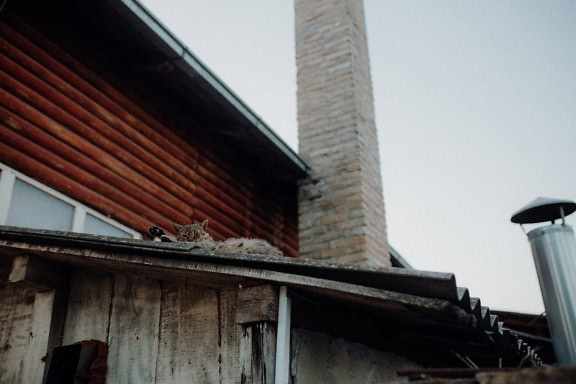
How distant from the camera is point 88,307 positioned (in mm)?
4004

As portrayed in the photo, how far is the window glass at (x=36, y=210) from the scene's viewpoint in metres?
5.04

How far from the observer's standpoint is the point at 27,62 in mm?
5371

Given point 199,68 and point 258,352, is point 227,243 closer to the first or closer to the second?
point 258,352

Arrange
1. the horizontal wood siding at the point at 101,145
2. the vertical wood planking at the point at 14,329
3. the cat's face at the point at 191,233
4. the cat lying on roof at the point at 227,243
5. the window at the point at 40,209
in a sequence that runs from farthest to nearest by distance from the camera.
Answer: the cat's face at the point at 191,233 < the horizontal wood siding at the point at 101,145 < the window at the point at 40,209 < the cat lying on roof at the point at 227,243 < the vertical wood planking at the point at 14,329

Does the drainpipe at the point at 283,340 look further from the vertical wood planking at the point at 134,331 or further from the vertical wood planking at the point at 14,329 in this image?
the vertical wood planking at the point at 14,329

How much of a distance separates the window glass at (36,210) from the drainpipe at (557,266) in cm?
464

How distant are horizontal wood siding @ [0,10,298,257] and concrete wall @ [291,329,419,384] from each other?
10.6ft

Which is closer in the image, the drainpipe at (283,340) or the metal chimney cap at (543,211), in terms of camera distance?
the drainpipe at (283,340)

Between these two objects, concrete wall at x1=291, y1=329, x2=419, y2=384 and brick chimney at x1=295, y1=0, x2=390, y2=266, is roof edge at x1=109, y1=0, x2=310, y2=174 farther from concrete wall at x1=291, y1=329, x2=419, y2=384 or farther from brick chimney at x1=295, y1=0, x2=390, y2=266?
concrete wall at x1=291, y1=329, x2=419, y2=384

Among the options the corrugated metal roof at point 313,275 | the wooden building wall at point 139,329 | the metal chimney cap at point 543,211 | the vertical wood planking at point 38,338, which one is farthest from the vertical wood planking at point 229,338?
the metal chimney cap at point 543,211

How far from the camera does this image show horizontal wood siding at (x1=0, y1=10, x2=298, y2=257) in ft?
17.2

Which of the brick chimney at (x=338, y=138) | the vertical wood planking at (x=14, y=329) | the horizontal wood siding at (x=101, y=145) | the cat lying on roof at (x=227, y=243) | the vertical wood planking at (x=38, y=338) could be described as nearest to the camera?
the vertical wood planking at (x=38, y=338)

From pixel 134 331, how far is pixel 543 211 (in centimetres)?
428

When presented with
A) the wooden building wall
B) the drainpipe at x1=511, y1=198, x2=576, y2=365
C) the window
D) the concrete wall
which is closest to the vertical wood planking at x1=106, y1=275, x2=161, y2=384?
the wooden building wall
